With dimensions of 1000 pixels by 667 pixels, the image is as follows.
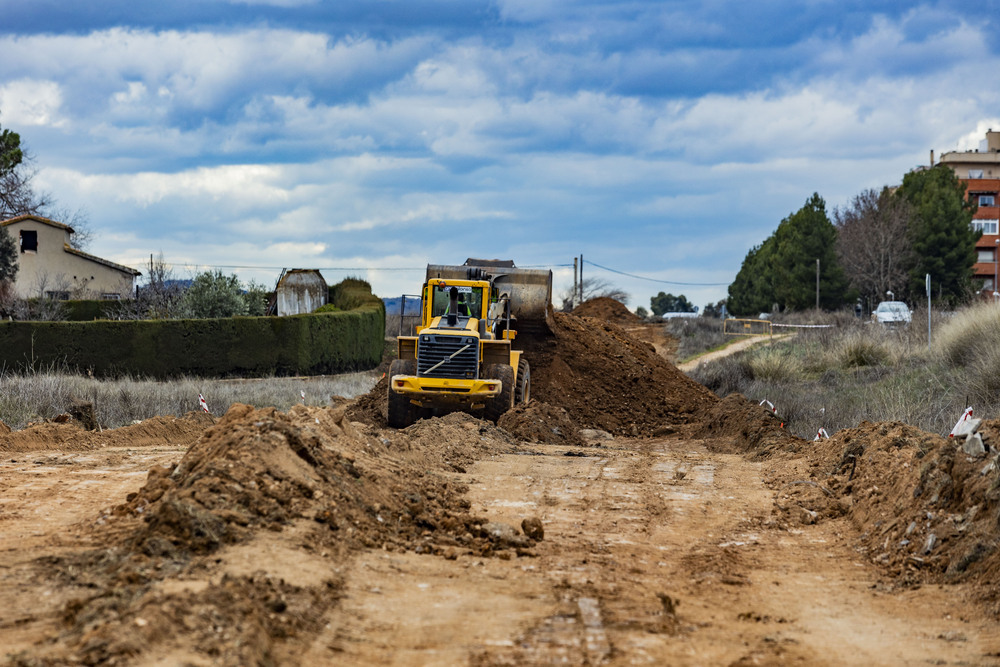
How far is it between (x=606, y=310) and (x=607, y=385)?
23.0 meters

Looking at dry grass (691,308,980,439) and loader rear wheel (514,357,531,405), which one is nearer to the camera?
dry grass (691,308,980,439)

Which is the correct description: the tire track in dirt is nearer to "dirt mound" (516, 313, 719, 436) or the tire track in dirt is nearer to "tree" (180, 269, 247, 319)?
"dirt mound" (516, 313, 719, 436)

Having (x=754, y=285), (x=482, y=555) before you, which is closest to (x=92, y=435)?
(x=482, y=555)

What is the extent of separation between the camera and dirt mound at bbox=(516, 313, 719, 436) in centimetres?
2333

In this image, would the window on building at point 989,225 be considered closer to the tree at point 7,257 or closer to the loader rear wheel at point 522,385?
the tree at point 7,257

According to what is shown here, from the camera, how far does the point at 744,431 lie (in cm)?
1916

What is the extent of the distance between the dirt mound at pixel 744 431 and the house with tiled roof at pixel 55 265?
3663 cm

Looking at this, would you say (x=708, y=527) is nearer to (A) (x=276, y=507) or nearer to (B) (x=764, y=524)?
(B) (x=764, y=524)

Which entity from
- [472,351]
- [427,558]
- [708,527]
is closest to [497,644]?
[427,558]

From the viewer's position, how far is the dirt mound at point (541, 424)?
19.1 m

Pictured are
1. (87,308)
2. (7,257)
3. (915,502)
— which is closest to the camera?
(915,502)

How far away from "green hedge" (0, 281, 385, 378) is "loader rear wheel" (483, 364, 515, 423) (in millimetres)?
15197

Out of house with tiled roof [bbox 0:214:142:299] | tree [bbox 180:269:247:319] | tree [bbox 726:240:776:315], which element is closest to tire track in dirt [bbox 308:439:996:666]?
tree [bbox 180:269:247:319]

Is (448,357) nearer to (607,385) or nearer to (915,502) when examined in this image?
(607,385)
